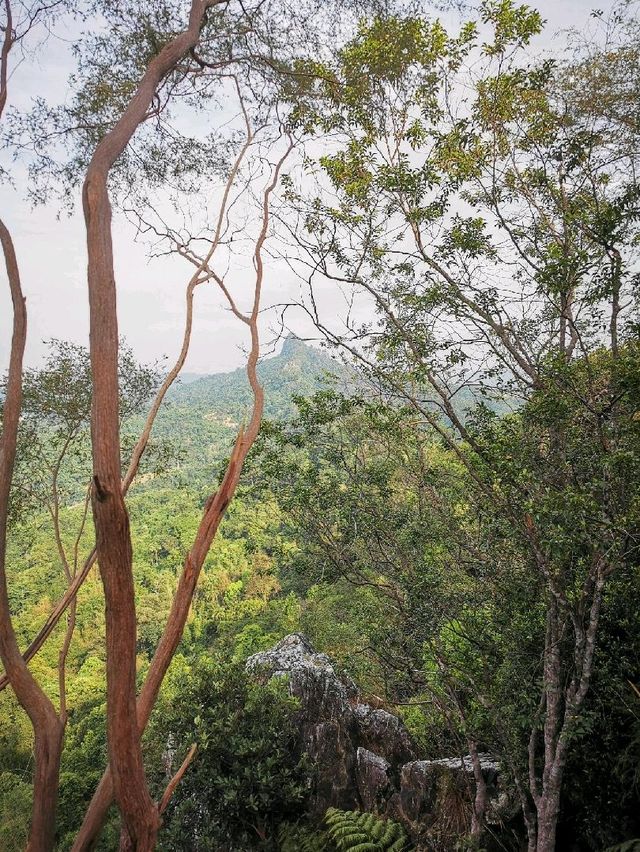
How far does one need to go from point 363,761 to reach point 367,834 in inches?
107

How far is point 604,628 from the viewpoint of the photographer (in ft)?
14.3

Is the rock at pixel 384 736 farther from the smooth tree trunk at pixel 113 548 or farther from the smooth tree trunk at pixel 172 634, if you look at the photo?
the smooth tree trunk at pixel 113 548

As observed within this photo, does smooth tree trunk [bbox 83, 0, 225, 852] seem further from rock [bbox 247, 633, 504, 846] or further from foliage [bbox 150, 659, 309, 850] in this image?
rock [bbox 247, 633, 504, 846]

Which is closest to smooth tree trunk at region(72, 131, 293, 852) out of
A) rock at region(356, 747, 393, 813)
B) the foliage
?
the foliage

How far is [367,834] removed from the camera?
14.8ft

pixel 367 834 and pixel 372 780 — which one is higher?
pixel 367 834

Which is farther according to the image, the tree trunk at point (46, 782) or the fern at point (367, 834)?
the fern at point (367, 834)

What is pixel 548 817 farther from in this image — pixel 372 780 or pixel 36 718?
pixel 36 718

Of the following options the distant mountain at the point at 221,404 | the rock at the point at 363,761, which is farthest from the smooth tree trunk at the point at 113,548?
the distant mountain at the point at 221,404

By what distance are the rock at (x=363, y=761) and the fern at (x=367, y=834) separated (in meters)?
1.01

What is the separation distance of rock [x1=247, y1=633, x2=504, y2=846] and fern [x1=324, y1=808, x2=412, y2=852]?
1.01m

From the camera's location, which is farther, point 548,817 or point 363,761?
point 363,761

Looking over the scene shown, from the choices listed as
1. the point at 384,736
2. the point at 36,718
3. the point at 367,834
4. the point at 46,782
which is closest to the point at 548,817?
the point at 367,834

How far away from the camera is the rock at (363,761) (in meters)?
5.66
